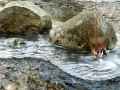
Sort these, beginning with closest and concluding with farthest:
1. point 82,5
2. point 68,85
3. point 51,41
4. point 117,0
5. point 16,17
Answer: point 68,85 → point 51,41 → point 16,17 → point 82,5 → point 117,0

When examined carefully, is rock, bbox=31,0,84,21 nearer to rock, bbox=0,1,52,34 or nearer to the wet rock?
rock, bbox=0,1,52,34

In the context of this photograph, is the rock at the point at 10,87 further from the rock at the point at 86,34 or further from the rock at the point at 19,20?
the rock at the point at 19,20

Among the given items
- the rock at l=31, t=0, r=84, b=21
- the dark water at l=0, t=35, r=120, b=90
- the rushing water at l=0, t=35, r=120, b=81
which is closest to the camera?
the dark water at l=0, t=35, r=120, b=90

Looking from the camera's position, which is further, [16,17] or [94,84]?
[16,17]

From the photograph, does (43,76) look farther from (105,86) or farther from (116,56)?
(116,56)

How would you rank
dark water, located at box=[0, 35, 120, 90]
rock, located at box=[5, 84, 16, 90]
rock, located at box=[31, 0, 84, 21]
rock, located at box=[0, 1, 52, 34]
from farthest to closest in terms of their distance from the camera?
rock, located at box=[31, 0, 84, 21], rock, located at box=[0, 1, 52, 34], dark water, located at box=[0, 35, 120, 90], rock, located at box=[5, 84, 16, 90]

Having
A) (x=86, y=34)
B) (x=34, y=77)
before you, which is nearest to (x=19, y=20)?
(x=86, y=34)

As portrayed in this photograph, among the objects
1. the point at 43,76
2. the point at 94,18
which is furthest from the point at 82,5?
the point at 43,76

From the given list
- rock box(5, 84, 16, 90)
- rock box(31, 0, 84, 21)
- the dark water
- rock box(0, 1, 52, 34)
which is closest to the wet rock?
rock box(5, 84, 16, 90)
